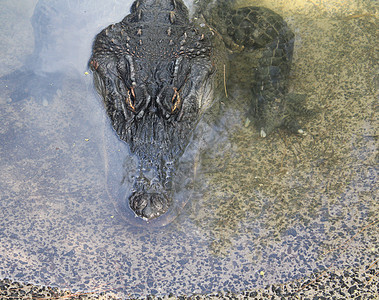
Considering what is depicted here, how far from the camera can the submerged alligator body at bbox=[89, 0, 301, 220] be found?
3178 millimetres

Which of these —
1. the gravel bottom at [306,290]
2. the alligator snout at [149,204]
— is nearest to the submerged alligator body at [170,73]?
the alligator snout at [149,204]

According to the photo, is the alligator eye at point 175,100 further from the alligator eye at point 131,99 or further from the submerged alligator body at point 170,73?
the alligator eye at point 131,99

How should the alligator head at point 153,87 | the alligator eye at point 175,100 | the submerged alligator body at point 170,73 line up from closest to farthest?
the alligator head at point 153,87 → the submerged alligator body at point 170,73 → the alligator eye at point 175,100

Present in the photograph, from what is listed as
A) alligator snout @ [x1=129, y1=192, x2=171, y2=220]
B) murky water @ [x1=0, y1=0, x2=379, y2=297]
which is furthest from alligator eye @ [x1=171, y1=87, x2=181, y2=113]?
alligator snout @ [x1=129, y1=192, x2=171, y2=220]

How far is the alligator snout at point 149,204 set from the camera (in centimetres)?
274

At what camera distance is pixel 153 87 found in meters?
3.43

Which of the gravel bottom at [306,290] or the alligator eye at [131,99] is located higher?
the alligator eye at [131,99]

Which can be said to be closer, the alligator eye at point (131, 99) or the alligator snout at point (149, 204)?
the alligator snout at point (149, 204)

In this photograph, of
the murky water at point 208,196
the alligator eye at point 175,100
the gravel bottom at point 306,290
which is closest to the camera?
the gravel bottom at point 306,290

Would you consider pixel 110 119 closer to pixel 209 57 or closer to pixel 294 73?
pixel 209 57

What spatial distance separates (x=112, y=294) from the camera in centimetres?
253

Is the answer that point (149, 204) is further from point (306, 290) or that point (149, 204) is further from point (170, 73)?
point (170, 73)

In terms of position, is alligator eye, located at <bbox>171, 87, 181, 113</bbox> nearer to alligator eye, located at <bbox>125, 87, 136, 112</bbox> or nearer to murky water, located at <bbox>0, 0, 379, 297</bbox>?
alligator eye, located at <bbox>125, 87, 136, 112</bbox>

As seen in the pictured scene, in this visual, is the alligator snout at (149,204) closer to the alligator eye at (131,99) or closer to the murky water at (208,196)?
the murky water at (208,196)
